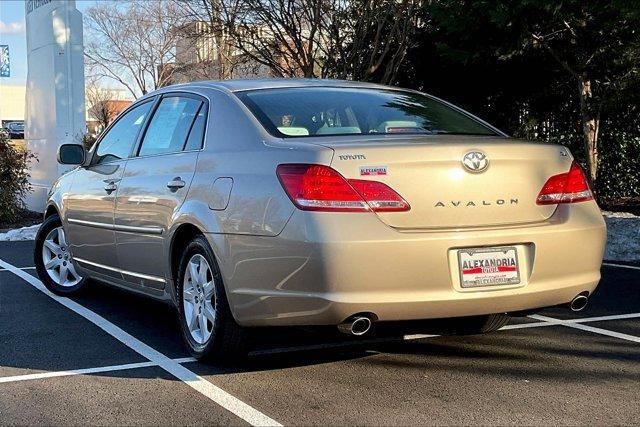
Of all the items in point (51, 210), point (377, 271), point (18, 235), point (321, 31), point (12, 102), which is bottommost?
point (18, 235)

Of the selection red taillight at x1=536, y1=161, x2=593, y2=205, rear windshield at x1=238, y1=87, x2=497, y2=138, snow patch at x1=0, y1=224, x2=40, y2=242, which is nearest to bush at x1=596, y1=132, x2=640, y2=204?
snow patch at x1=0, y1=224, x2=40, y2=242

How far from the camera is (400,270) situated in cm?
412

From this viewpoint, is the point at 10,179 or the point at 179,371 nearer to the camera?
the point at 179,371

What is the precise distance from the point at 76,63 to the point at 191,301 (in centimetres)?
1232

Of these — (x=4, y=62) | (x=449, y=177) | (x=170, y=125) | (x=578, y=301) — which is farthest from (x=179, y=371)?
(x=4, y=62)

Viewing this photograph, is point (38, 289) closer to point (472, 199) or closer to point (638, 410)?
point (472, 199)

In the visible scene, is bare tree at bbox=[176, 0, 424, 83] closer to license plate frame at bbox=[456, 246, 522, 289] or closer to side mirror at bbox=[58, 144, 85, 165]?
side mirror at bbox=[58, 144, 85, 165]

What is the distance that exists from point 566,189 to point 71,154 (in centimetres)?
389

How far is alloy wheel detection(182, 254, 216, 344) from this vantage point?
4.80 m

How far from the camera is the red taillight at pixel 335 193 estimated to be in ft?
13.5

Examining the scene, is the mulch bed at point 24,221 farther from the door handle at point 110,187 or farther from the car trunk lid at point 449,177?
the car trunk lid at point 449,177

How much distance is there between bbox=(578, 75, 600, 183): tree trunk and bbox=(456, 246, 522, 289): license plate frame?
959 cm

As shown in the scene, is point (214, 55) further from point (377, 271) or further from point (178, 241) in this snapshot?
point (377, 271)

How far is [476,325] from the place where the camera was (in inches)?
218
